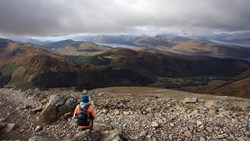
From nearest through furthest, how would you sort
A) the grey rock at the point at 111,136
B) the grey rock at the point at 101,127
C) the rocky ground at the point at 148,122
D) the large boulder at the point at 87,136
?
1. the large boulder at the point at 87,136
2. the grey rock at the point at 111,136
3. the rocky ground at the point at 148,122
4. the grey rock at the point at 101,127

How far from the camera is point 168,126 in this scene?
18484 millimetres

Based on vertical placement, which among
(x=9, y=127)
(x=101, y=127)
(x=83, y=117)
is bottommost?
(x=9, y=127)

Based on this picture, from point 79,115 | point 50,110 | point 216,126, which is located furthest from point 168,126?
point 50,110

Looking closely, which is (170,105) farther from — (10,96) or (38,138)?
(10,96)

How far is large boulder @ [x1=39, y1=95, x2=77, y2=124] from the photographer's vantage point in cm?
2217

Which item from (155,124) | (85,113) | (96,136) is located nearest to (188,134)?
(155,124)

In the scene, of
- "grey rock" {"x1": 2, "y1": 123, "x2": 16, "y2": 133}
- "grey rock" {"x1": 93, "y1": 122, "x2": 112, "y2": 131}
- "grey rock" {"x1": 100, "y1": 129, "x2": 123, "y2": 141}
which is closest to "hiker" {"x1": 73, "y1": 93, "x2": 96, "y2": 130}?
"grey rock" {"x1": 100, "y1": 129, "x2": 123, "y2": 141}

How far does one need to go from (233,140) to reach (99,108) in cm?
1200

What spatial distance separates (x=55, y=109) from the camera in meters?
22.5

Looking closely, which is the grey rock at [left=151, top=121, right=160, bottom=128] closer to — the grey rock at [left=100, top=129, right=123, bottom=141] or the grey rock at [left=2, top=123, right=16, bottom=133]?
the grey rock at [left=100, top=129, right=123, bottom=141]

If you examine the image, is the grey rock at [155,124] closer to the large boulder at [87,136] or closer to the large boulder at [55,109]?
the large boulder at [87,136]

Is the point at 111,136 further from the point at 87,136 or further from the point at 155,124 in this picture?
the point at 155,124

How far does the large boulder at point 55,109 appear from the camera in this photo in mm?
22172

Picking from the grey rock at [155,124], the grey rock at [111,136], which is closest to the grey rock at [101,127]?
the grey rock at [111,136]
